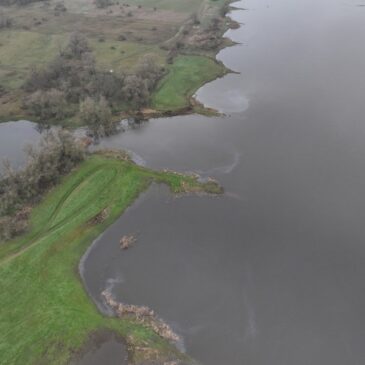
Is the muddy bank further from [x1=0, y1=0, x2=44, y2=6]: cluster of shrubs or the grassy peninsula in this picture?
[x1=0, y1=0, x2=44, y2=6]: cluster of shrubs

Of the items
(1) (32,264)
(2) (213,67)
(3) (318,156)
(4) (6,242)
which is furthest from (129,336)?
(2) (213,67)

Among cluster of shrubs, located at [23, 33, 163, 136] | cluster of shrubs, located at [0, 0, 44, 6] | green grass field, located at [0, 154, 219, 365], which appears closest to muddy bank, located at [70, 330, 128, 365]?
green grass field, located at [0, 154, 219, 365]

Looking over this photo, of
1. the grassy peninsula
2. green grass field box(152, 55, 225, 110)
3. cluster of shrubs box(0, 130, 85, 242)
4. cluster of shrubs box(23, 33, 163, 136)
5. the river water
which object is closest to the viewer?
the river water

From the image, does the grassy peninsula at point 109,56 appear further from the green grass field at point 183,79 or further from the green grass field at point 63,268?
the green grass field at point 63,268

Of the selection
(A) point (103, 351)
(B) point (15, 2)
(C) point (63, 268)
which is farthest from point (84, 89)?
(B) point (15, 2)

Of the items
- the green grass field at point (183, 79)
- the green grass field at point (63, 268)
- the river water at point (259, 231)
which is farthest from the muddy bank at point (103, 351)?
the green grass field at point (183, 79)
